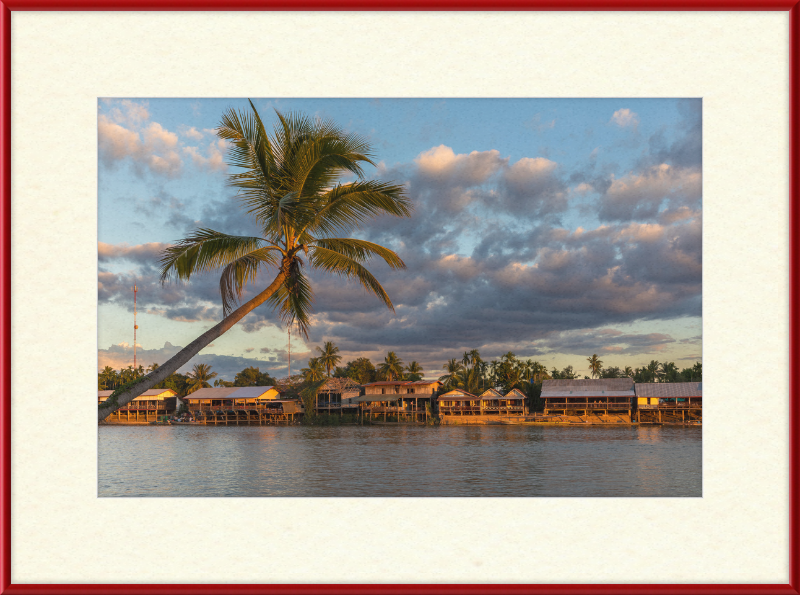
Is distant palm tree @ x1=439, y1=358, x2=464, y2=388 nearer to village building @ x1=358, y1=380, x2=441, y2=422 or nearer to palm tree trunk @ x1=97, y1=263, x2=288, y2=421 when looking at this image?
village building @ x1=358, y1=380, x2=441, y2=422

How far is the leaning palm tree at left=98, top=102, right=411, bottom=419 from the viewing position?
13.4ft

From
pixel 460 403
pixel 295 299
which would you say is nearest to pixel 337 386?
pixel 460 403

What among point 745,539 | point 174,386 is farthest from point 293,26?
point 174,386

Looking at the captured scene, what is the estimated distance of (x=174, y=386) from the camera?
61688 millimetres

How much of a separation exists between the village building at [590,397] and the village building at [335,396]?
15.7m

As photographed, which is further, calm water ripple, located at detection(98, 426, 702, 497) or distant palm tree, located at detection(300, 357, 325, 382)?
distant palm tree, located at detection(300, 357, 325, 382)

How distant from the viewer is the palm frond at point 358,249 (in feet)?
14.5

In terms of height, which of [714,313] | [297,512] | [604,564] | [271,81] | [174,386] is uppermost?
[271,81]

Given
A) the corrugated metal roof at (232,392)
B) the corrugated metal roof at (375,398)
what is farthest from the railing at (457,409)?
the corrugated metal roof at (232,392)

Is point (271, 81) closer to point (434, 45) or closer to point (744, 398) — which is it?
point (434, 45)

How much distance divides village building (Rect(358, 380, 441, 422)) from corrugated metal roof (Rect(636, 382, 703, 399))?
52.3 feet

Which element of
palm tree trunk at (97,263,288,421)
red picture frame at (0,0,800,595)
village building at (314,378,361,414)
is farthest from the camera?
village building at (314,378,361,414)

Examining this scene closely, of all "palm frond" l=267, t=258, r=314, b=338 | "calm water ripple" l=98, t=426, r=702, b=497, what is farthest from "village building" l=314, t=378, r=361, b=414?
"palm frond" l=267, t=258, r=314, b=338

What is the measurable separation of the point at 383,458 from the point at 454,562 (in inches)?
750
